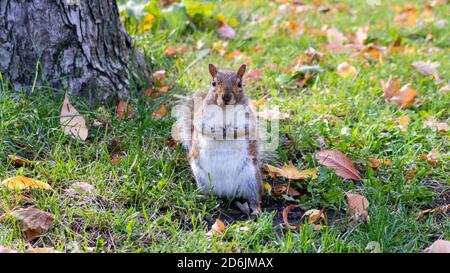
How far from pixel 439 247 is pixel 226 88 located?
112 centimetres

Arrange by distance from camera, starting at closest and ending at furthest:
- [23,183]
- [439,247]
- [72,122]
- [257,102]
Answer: [439,247] < [23,183] < [72,122] < [257,102]

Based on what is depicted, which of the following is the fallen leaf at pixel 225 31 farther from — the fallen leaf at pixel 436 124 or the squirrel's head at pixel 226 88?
the squirrel's head at pixel 226 88

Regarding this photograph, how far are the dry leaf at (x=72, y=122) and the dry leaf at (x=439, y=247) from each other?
1.75 meters

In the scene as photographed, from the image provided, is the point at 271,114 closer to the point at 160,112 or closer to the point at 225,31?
the point at 160,112

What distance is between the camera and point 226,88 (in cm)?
278

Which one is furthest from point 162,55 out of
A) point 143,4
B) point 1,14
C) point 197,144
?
point 197,144

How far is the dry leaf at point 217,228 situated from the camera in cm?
259

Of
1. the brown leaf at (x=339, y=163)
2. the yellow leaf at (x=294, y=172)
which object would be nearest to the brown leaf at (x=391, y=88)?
the brown leaf at (x=339, y=163)

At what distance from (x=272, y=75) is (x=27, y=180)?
6.59ft

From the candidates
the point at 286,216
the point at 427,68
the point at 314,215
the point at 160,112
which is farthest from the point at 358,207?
the point at 427,68

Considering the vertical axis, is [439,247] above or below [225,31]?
below

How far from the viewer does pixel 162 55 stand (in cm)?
426

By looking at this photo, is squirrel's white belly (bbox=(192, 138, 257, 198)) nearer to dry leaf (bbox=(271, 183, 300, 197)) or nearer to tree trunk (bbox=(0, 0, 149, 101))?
dry leaf (bbox=(271, 183, 300, 197))

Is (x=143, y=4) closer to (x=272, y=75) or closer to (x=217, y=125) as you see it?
(x=272, y=75)
